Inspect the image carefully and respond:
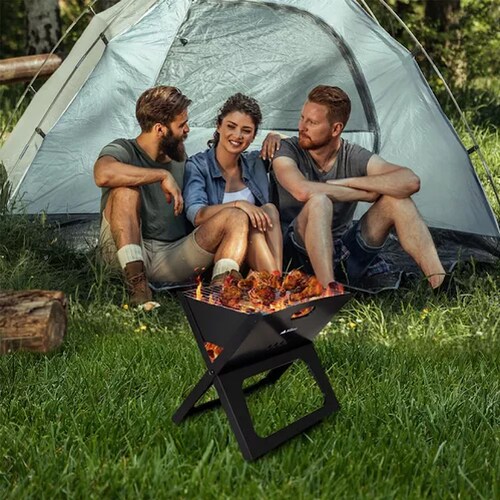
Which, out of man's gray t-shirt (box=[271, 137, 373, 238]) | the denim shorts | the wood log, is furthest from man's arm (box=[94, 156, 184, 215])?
the wood log

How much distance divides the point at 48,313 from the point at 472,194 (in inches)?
114

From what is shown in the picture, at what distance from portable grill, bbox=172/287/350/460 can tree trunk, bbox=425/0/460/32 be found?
362 inches

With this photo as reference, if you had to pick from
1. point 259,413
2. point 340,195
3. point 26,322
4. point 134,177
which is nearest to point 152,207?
point 134,177

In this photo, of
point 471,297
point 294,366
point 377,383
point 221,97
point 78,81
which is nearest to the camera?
point 377,383

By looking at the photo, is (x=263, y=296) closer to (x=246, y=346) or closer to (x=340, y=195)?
(x=246, y=346)

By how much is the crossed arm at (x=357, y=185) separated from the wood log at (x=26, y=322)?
5.55 feet

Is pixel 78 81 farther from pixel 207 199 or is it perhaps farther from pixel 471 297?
pixel 471 297

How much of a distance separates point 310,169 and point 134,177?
0.93 m

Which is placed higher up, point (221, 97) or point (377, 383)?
point (221, 97)

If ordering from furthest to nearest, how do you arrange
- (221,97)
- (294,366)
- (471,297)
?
1. (221,97)
2. (471,297)
3. (294,366)

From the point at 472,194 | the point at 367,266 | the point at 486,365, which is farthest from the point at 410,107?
the point at 486,365

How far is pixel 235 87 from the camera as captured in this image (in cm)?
629

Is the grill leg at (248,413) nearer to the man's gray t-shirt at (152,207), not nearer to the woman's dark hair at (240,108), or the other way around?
the man's gray t-shirt at (152,207)

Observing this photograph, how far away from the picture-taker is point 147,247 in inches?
214
